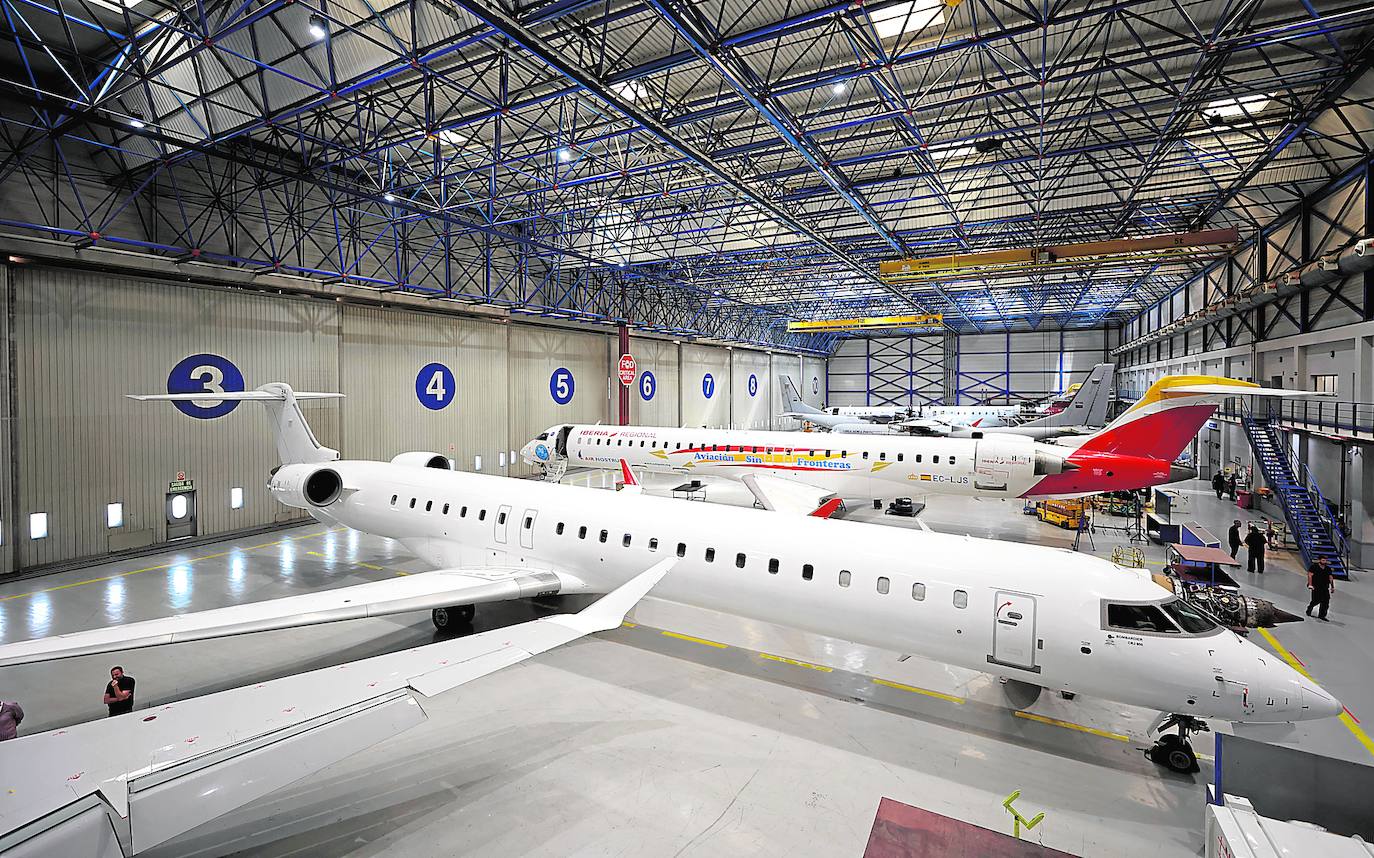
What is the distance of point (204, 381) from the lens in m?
19.2

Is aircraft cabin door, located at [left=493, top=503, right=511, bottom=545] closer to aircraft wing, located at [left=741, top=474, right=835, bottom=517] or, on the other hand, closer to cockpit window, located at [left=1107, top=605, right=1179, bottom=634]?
aircraft wing, located at [left=741, top=474, right=835, bottom=517]

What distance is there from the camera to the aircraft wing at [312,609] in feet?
20.6

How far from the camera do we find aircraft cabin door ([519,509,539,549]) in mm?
11898

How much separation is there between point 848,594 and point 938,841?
4.46 meters

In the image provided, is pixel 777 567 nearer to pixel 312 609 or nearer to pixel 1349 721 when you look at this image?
pixel 312 609

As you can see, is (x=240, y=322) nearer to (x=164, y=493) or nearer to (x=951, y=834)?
(x=164, y=493)

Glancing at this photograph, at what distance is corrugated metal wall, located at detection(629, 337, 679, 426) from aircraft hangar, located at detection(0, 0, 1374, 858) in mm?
9648

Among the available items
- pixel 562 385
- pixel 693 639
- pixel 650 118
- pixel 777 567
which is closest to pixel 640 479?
pixel 562 385

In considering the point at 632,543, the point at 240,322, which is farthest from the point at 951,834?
the point at 240,322

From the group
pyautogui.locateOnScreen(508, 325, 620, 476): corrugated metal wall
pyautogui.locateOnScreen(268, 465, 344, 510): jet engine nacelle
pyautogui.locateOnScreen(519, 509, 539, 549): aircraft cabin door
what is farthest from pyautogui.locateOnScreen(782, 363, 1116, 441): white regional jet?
pyautogui.locateOnScreen(268, 465, 344, 510): jet engine nacelle

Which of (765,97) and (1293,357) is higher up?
(765,97)

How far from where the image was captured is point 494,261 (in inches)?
1206

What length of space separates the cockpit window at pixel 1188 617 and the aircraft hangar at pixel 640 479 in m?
0.08

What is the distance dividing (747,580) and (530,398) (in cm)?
2487
